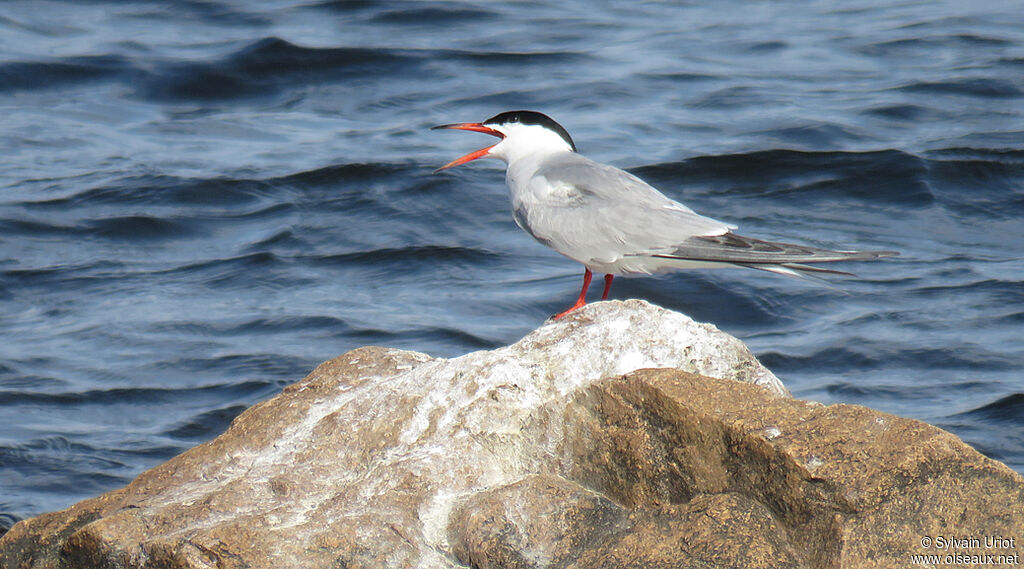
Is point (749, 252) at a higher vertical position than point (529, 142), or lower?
lower

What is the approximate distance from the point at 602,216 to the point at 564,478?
190 centimetres

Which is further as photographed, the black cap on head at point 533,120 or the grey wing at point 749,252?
the black cap on head at point 533,120

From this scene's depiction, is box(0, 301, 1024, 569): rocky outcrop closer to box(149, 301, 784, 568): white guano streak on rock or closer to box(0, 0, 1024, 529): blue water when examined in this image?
box(149, 301, 784, 568): white guano streak on rock

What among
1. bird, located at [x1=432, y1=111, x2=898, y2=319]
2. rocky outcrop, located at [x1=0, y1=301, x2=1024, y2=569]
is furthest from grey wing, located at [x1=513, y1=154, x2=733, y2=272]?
rocky outcrop, located at [x1=0, y1=301, x2=1024, y2=569]

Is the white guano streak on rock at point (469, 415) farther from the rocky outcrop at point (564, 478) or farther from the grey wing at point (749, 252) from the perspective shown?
the grey wing at point (749, 252)

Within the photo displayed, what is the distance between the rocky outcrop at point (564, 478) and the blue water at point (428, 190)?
7.87 ft

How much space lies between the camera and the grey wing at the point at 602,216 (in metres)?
4.77

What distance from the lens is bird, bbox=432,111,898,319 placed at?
179 inches

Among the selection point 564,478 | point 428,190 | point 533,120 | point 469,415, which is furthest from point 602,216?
point 428,190

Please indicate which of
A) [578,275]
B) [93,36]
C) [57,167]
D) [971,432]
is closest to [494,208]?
[578,275]

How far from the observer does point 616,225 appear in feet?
16.0

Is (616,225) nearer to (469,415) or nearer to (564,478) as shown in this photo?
(469,415)

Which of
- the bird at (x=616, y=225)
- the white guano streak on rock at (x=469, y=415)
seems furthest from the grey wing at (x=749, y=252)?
the white guano streak on rock at (x=469, y=415)

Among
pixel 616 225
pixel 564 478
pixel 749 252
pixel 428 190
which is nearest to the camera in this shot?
pixel 564 478
